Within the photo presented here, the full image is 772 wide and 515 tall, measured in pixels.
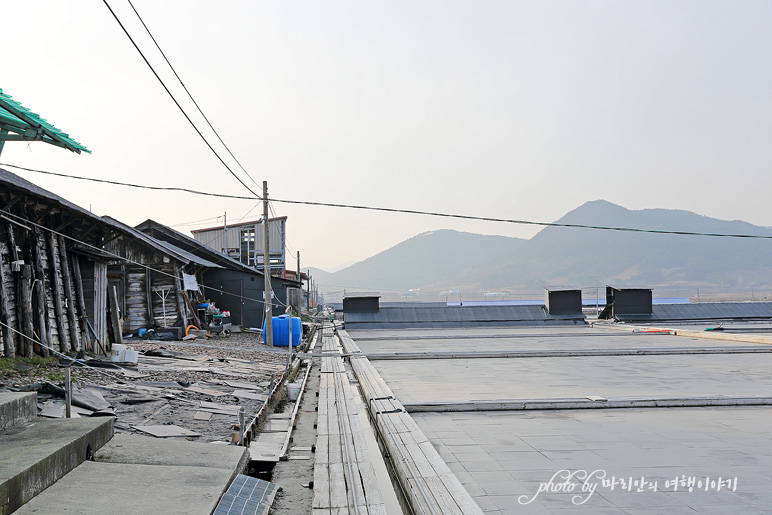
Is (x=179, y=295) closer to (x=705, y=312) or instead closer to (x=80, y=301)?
(x=80, y=301)

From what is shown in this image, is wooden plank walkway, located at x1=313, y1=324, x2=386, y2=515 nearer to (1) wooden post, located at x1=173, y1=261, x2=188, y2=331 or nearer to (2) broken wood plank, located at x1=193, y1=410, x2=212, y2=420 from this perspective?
(2) broken wood plank, located at x1=193, y1=410, x2=212, y2=420

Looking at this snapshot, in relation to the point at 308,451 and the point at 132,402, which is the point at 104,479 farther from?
the point at 132,402

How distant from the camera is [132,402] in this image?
882cm

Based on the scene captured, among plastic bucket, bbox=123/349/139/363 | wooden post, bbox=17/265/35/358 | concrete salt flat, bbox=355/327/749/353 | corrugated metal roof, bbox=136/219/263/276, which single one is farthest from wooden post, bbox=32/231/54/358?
corrugated metal roof, bbox=136/219/263/276

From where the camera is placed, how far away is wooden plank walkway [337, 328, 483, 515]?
4926 millimetres

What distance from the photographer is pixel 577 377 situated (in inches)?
518

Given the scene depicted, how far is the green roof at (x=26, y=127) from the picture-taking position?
5785 millimetres

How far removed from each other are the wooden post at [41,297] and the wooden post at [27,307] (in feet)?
0.86

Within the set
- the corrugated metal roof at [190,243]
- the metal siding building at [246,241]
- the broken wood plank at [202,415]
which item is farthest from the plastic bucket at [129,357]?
the metal siding building at [246,241]

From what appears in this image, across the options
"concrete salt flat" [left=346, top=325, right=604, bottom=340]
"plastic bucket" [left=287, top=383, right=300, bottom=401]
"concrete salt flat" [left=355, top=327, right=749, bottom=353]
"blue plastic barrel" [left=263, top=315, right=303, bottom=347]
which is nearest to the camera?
"plastic bucket" [left=287, top=383, right=300, bottom=401]

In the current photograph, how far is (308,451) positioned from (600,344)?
1645cm

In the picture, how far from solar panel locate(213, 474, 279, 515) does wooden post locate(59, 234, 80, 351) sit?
915 cm

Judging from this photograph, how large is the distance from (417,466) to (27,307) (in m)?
9.24

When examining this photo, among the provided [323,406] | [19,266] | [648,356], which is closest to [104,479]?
[323,406]
